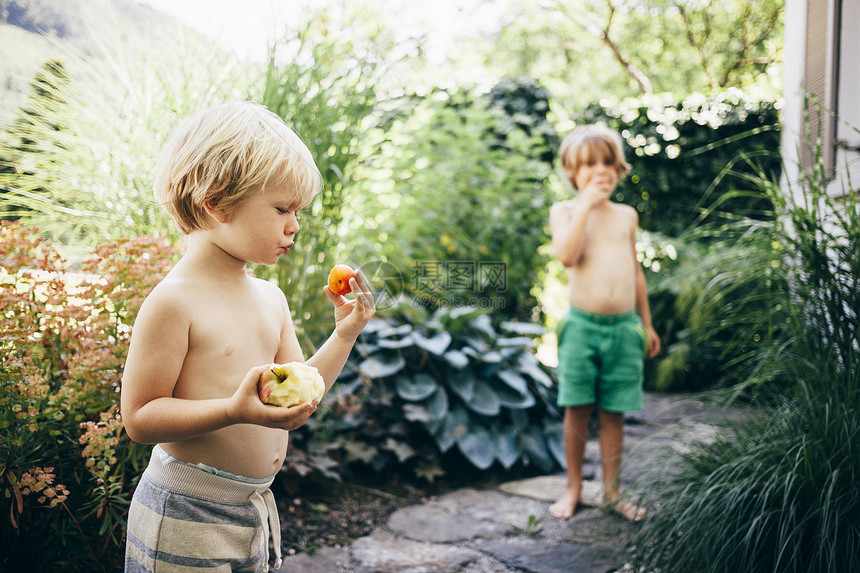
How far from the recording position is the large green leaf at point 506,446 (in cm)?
300

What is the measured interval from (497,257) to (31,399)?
3.39 m

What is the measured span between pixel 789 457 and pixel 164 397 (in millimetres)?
1636

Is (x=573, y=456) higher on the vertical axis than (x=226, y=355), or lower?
lower

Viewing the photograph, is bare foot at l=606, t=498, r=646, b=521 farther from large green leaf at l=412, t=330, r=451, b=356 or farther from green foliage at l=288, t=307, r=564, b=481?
large green leaf at l=412, t=330, r=451, b=356

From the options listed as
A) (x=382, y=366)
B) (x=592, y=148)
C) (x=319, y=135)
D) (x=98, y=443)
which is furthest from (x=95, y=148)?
(x=592, y=148)

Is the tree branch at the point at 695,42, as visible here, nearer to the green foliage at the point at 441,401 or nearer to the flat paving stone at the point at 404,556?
the green foliage at the point at 441,401

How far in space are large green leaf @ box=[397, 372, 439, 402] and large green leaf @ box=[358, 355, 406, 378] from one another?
72 mm

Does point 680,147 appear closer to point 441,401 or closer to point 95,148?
point 441,401

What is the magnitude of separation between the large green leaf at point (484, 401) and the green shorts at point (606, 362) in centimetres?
49

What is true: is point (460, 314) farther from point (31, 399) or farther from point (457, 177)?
point (31, 399)

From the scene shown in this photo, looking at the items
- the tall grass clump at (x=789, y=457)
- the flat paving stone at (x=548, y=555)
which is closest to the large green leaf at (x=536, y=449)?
the flat paving stone at (x=548, y=555)

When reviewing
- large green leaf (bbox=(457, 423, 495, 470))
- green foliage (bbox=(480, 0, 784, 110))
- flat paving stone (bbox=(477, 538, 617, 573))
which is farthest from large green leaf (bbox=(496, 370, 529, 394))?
green foliage (bbox=(480, 0, 784, 110))

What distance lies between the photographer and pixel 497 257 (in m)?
4.48

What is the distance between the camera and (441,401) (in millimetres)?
3027
